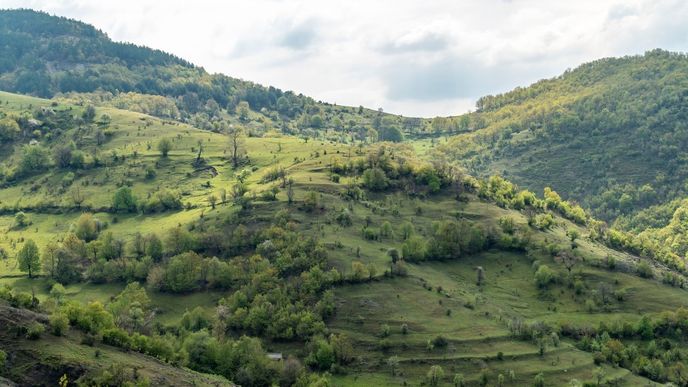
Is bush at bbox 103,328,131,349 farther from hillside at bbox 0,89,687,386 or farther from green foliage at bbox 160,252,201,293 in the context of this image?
green foliage at bbox 160,252,201,293

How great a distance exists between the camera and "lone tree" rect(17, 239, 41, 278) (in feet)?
637

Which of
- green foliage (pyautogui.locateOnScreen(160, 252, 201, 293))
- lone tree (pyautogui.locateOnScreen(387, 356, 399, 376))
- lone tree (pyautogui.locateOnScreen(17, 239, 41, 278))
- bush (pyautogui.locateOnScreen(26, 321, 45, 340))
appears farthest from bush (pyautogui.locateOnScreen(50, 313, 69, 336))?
lone tree (pyautogui.locateOnScreen(17, 239, 41, 278))

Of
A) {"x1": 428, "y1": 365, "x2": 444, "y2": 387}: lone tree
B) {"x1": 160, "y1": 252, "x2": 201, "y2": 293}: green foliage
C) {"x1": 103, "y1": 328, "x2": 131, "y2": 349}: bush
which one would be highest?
{"x1": 103, "y1": 328, "x2": 131, "y2": 349}: bush

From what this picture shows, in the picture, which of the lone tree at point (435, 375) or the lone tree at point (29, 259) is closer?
the lone tree at point (435, 375)

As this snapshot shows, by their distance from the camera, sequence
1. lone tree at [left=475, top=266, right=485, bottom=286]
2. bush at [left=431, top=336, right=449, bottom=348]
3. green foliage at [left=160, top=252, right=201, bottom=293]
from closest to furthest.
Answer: bush at [left=431, top=336, right=449, bottom=348]
green foliage at [left=160, top=252, right=201, bottom=293]
lone tree at [left=475, top=266, right=485, bottom=286]

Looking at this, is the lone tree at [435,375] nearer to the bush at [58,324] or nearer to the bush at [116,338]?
the bush at [116,338]

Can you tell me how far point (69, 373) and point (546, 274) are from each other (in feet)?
446

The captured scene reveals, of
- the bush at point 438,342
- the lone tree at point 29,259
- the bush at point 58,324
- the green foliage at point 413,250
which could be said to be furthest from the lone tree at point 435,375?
the lone tree at point 29,259

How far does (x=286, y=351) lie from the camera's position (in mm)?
155625

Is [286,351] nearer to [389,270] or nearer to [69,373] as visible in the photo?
[389,270]

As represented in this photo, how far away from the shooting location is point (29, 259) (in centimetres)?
19438

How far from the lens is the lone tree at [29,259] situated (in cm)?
19412

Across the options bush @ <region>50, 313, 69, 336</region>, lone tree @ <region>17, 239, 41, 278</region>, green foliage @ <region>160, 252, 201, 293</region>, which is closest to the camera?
bush @ <region>50, 313, 69, 336</region>

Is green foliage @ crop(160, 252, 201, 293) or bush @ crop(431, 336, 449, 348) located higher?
green foliage @ crop(160, 252, 201, 293)
